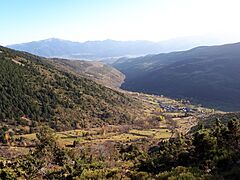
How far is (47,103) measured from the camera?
167000 millimetres

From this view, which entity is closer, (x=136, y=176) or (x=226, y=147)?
(x=136, y=176)

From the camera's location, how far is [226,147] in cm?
5325

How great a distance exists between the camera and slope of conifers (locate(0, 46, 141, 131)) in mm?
152750

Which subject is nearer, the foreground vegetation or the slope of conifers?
the foreground vegetation

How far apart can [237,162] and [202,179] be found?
25.2ft

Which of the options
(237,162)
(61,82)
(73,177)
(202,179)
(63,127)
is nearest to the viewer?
(202,179)

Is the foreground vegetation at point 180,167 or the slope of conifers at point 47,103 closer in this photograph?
the foreground vegetation at point 180,167

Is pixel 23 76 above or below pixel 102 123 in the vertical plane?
above

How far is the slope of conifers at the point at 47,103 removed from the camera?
501ft

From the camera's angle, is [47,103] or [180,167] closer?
[180,167]

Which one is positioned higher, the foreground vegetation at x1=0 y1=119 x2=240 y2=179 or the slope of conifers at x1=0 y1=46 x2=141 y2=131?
the foreground vegetation at x1=0 y1=119 x2=240 y2=179

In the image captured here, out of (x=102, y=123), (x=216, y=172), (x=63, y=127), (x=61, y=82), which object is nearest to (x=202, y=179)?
(x=216, y=172)

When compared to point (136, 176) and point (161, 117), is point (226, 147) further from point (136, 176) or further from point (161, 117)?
point (161, 117)

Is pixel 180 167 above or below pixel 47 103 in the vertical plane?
above
